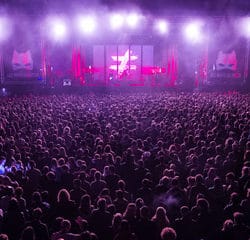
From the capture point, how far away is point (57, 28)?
30.2 metres

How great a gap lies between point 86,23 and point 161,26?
607 centimetres

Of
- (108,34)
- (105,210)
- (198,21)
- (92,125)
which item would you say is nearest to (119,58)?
(108,34)

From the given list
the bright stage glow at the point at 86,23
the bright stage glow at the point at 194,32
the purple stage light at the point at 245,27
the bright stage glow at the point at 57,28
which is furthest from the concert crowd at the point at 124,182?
the bright stage glow at the point at 194,32

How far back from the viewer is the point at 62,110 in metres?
15.6

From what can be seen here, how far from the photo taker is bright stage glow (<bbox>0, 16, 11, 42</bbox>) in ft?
96.8

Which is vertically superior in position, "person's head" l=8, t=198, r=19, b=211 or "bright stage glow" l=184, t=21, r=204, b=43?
"bright stage glow" l=184, t=21, r=204, b=43

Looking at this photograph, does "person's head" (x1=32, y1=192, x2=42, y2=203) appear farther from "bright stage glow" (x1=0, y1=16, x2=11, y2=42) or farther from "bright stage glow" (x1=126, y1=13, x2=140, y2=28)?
"bright stage glow" (x1=0, y1=16, x2=11, y2=42)

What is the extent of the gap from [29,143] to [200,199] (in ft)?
19.6

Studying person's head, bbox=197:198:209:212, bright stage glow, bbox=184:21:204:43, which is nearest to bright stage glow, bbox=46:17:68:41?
bright stage glow, bbox=184:21:204:43

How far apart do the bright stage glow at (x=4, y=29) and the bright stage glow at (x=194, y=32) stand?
1434 cm

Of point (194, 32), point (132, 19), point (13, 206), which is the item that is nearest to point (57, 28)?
point (132, 19)

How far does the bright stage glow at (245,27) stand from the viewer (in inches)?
1162

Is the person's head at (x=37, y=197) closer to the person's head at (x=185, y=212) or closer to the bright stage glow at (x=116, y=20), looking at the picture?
the person's head at (x=185, y=212)

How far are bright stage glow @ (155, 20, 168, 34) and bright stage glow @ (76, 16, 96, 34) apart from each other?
5.13 metres
